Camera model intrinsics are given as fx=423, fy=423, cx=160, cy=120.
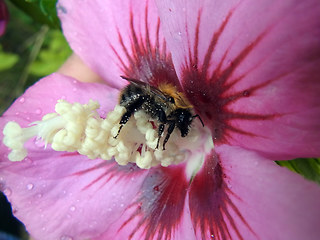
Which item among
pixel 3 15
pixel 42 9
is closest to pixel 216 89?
pixel 42 9

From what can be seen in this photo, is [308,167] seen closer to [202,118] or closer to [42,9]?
[202,118]

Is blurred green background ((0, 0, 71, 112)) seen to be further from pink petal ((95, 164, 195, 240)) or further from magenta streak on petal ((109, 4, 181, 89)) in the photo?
pink petal ((95, 164, 195, 240))

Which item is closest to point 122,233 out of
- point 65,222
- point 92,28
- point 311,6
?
point 65,222

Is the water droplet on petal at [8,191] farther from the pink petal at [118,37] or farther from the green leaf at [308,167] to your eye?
the green leaf at [308,167]

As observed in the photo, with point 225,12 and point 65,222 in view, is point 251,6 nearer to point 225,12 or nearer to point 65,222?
point 225,12

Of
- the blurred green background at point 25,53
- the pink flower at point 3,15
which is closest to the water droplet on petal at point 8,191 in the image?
the pink flower at point 3,15

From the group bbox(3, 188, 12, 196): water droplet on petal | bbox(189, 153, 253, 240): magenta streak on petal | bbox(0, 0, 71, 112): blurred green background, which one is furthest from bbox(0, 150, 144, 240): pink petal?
bbox(0, 0, 71, 112): blurred green background
